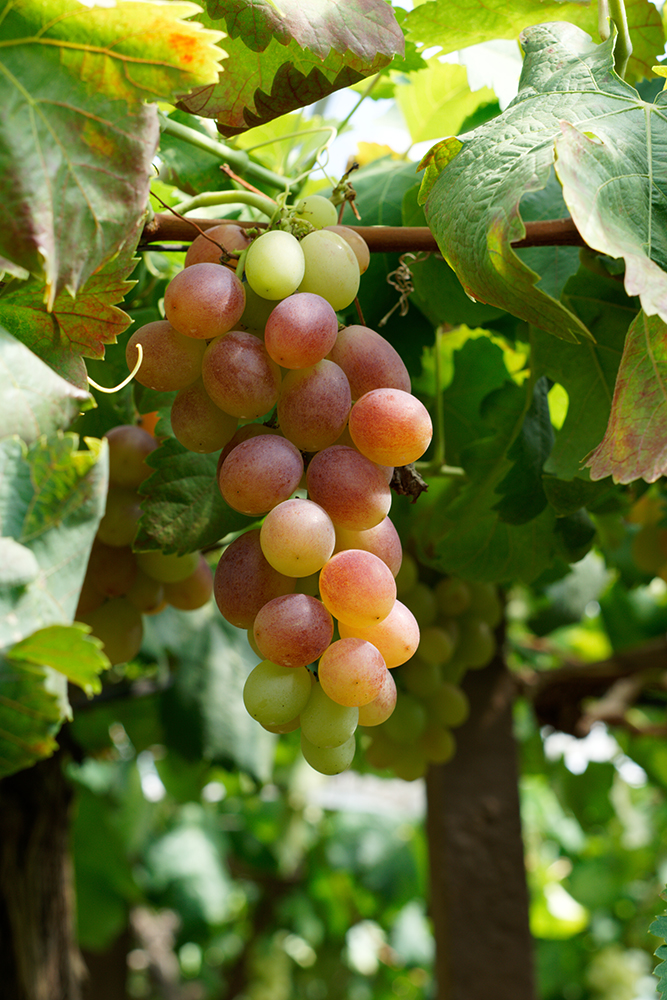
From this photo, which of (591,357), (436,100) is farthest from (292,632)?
(436,100)

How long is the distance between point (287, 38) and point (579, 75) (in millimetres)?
157

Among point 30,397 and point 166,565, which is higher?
point 30,397

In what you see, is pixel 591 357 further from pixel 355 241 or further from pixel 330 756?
pixel 330 756

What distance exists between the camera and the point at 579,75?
0.44 meters

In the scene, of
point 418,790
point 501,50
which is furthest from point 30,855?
point 418,790

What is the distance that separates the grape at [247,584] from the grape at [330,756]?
0.07 m

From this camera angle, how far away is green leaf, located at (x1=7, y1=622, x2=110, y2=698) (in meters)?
0.28

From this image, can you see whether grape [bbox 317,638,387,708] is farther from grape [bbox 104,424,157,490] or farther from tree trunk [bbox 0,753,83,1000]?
tree trunk [bbox 0,753,83,1000]

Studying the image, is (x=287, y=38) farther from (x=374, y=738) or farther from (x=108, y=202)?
(x=374, y=738)

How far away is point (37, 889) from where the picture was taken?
1.04m

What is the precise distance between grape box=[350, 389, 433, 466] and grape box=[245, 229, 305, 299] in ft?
0.23

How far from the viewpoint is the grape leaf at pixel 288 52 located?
42 centimetres

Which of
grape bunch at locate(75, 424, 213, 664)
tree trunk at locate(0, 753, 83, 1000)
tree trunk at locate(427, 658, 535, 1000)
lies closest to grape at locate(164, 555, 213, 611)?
grape bunch at locate(75, 424, 213, 664)

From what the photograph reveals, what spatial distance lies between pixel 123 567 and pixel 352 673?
11.3 inches
